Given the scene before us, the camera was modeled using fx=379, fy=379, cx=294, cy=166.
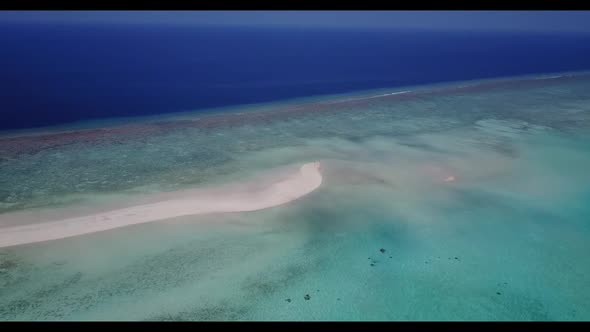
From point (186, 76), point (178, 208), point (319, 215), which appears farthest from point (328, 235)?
point (186, 76)

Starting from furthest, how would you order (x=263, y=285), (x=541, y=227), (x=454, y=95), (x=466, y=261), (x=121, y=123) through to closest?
(x=454, y=95) < (x=121, y=123) < (x=541, y=227) < (x=466, y=261) < (x=263, y=285)

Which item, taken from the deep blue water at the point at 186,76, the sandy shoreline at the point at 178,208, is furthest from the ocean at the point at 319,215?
the deep blue water at the point at 186,76

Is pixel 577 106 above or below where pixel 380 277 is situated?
above

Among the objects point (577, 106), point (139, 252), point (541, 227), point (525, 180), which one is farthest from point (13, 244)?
point (577, 106)

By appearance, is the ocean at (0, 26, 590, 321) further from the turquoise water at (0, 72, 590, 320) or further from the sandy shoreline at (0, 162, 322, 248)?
the sandy shoreline at (0, 162, 322, 248)

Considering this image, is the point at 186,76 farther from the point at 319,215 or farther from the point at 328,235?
the point at 328,235

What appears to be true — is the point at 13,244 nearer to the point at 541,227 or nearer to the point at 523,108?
the point at 541,227

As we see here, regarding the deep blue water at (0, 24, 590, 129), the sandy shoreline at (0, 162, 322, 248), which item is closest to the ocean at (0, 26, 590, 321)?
the sandy shoreline at (0, 162, 322, 248)
